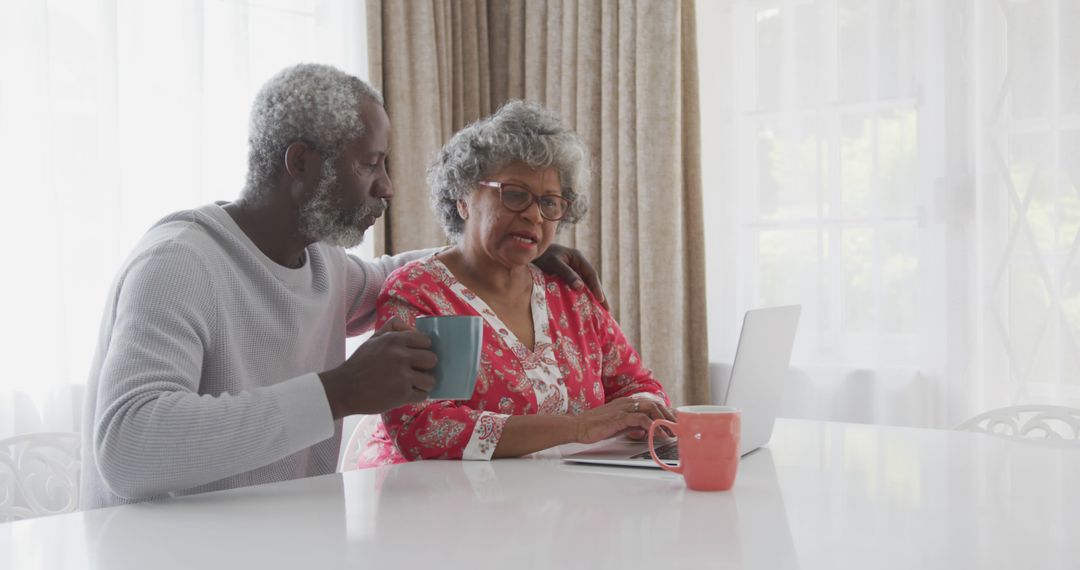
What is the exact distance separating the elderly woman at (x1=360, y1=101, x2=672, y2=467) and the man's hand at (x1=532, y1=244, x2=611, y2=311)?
0.02m

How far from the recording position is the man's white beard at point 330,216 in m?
1.45

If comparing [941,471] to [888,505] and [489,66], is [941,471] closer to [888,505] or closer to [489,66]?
[888,505]

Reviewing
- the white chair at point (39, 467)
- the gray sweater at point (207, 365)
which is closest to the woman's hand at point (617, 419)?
the gray sweater at point (207, 365)

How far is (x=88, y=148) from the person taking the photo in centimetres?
233

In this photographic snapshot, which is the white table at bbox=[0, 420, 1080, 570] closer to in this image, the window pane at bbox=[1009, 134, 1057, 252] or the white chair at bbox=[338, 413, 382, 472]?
the white chair at bbox=[338, 413, 382, 472]

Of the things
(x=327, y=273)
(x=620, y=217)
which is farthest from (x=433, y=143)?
(x=327, y=273)

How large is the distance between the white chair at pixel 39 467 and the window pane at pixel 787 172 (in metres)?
2.03

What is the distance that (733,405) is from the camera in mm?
1218

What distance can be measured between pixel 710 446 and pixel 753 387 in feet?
0.69

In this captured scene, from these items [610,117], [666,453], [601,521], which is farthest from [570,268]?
[610,117]

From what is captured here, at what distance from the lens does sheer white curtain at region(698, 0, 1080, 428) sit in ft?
7.73

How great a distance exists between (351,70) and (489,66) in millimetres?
602

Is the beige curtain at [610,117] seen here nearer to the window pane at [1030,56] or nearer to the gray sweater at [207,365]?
the window pane at [1030,56]

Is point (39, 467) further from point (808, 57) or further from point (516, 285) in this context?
point (808, 57)
